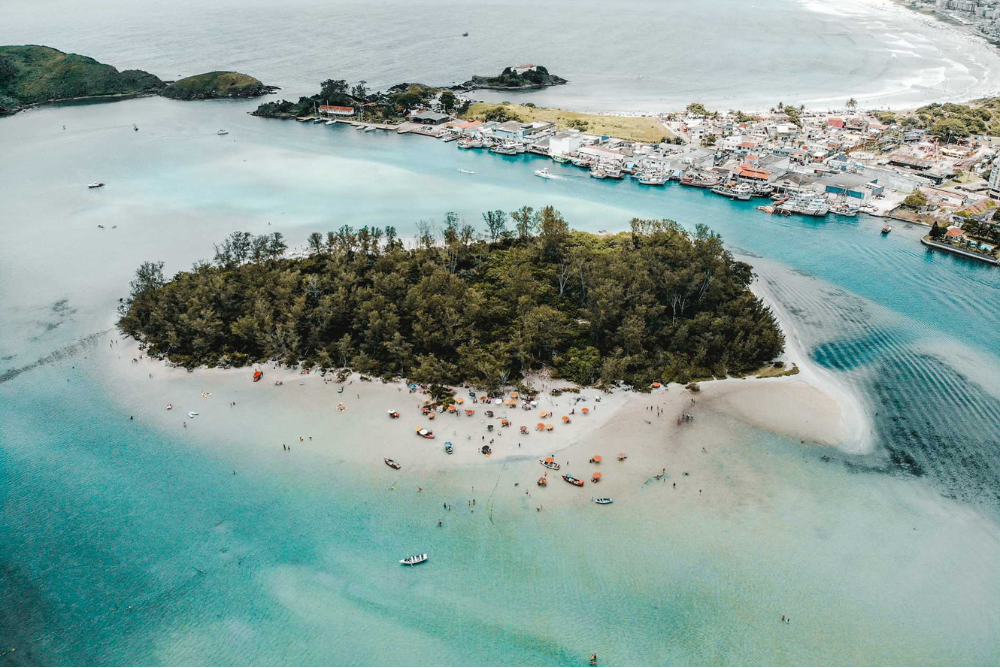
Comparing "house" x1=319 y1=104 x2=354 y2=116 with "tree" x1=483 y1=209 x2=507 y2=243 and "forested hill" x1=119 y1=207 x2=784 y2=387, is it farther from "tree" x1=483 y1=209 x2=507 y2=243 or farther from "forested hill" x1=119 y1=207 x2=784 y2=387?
"forested hill" x1=119 y1=207 x2=784 y2=387

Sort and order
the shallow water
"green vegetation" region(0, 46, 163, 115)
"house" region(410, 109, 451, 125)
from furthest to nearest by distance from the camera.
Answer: the shallow water < "green vegetation" region(0, 46, 163, 115) < "house" region(410, 109, 451, 125)

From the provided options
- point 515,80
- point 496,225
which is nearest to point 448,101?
point 515,80

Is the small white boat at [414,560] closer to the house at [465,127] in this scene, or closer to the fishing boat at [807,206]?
the fishing boat at [807,206]

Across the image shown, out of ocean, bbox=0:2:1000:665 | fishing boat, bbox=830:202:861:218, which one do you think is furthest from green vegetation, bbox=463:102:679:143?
ocean, bbox=0:2:1000:665

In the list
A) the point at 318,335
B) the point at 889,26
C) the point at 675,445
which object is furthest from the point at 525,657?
the point at 889,26

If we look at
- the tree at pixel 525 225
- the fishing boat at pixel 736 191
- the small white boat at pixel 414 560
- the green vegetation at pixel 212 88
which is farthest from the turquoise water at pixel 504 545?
the green vegetation at pixel 212 88

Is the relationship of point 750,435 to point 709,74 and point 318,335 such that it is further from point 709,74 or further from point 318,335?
point 709,74
